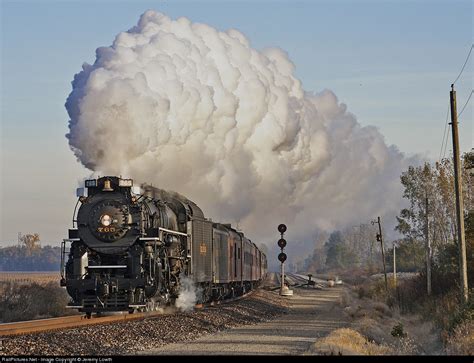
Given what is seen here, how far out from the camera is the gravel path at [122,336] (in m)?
17.6

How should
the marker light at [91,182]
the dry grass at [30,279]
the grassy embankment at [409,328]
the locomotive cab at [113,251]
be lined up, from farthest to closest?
the dry grass at [30,279] < the marker light at [91,182] < the locomotive cab at [113,251] < the grassy embankment at [409,328]

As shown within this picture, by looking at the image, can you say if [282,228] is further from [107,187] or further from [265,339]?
[265,339]

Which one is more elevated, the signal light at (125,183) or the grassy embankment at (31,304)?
the signal light at (125,183)

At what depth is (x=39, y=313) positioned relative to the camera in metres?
31.4

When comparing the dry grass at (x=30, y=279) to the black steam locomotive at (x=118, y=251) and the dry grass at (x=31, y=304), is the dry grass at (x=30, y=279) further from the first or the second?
the black steam locomotive at (x=118, y=251)

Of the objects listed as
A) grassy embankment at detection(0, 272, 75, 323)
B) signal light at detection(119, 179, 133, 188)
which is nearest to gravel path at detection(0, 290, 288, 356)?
signal light at detection(119, 179, 133, 188)

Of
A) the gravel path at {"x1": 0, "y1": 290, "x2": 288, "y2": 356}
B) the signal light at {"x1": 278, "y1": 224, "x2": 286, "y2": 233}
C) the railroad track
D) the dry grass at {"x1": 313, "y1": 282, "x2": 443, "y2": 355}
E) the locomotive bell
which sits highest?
the locomotive bell

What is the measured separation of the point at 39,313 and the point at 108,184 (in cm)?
776

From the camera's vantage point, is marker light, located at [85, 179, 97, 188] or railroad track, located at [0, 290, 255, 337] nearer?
railroad track, located at [0, 290, 255, 337]

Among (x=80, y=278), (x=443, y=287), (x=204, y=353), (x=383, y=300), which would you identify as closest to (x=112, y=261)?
(x=80, y=278)

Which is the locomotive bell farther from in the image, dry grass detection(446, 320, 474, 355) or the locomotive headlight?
dry grass detection(446, 320, 474, 355)

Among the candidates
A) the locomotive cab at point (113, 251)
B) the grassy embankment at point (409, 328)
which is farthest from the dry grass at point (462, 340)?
the locomotive cab at point (113, 251)

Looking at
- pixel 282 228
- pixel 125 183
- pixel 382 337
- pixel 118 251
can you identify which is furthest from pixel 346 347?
pixel 282 228

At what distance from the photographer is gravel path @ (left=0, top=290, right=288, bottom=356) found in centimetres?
1759
